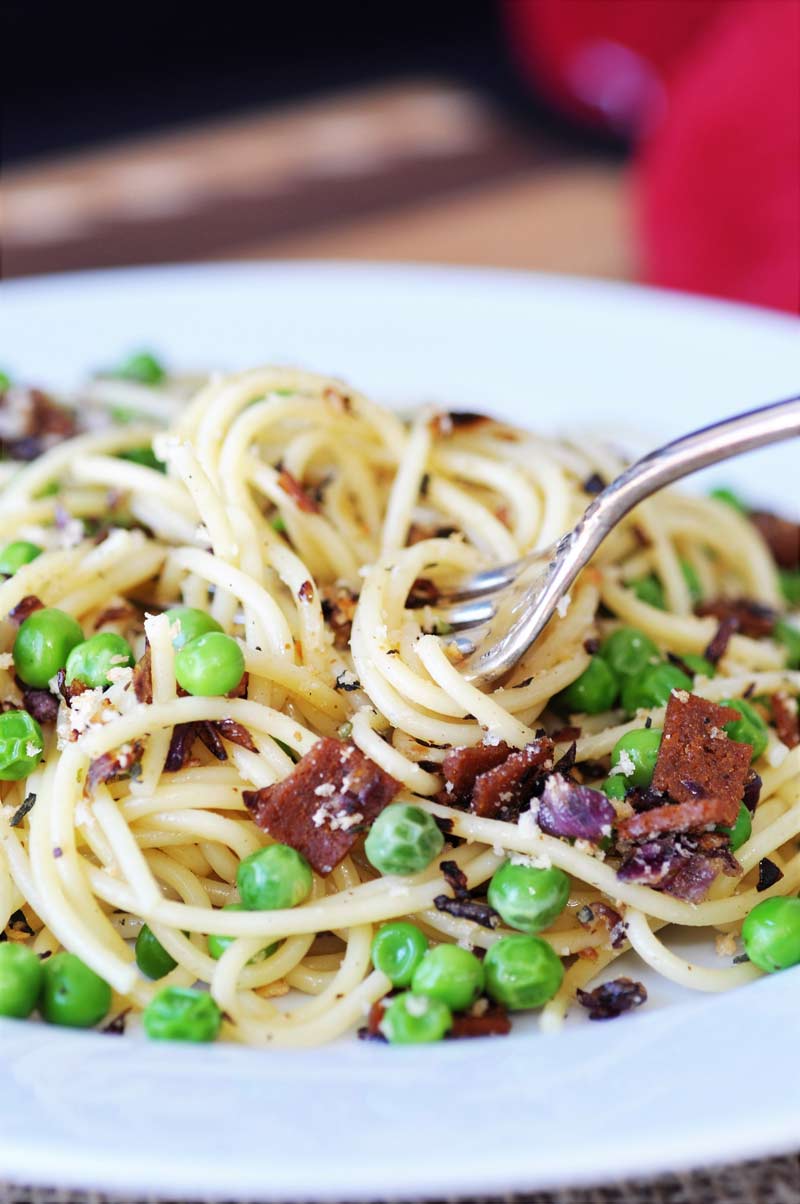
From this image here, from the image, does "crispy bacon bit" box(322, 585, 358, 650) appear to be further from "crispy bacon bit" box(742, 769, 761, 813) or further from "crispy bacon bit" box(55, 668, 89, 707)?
"crispy bacon bit" box(742, 769, 761, 813)

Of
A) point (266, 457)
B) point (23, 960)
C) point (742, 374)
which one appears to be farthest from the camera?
point (742, 374)

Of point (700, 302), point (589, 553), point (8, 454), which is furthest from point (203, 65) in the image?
point (589, 553)

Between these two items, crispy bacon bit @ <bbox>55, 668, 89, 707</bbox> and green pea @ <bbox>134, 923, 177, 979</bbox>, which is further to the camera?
crispy bacon bit @ <bbox>55, 668, 89, 707</bbox>

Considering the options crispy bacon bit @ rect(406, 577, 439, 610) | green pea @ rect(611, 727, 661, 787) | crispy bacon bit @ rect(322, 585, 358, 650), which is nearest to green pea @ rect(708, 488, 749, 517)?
crispy bacon bit @ rect(406, 577, 439, 610)

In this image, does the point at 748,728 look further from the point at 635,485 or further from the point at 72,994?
the point at 72,994

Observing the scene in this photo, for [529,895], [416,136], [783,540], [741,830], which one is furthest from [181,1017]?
[416,136]

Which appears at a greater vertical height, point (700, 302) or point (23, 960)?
point (700, 302)

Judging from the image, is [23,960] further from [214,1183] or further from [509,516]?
[509,516]
